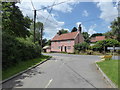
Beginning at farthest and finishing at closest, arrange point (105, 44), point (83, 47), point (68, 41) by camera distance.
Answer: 1. point (68, 41)
2. point (83, 47)
3. point (105, 44)

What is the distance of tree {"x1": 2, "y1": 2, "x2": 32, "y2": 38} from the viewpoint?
1611cm

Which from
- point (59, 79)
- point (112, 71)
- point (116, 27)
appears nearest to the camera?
point (59, 79)

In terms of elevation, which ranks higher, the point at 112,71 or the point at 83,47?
the point at 83,47

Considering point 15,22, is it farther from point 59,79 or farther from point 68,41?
point 68,41

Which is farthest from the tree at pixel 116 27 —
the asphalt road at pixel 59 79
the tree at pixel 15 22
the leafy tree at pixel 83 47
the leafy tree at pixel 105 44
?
the asphalt road at pixel 59 79

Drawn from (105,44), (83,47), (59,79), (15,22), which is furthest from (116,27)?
(59,79)

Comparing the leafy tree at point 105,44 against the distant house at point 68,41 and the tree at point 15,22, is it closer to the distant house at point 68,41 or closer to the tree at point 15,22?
the distant house at point 68,41

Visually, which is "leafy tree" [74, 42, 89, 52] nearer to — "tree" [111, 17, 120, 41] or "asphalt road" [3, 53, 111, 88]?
"tree" [111, 17, 120, 41]

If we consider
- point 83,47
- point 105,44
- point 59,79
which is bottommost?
point 59,79

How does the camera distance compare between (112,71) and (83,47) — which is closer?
(112,71)

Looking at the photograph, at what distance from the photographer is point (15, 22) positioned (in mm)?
17531

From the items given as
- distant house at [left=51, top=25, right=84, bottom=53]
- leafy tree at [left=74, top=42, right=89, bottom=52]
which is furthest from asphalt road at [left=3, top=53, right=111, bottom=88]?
distant house at [left=51, top=25, right=84, bottom=53]

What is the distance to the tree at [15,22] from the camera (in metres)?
16.1

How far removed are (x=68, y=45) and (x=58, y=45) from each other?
7.24 metres
